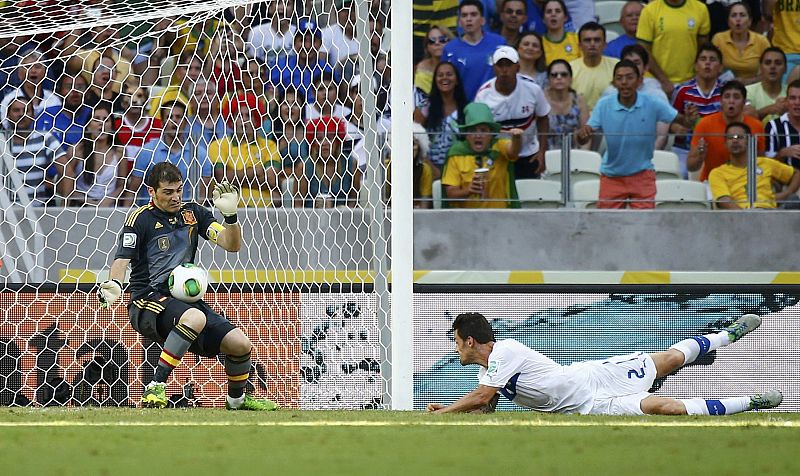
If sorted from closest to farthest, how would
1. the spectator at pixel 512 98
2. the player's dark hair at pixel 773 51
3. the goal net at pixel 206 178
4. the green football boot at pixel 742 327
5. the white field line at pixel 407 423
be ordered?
the white field line at pixel 407 423 < the green football boot at pixel 742 327 < the goal net at pixel 206 178 < the spectator at pixel 512 98 < the player's dark hair at pixel 773 51

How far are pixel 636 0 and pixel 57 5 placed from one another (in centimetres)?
573

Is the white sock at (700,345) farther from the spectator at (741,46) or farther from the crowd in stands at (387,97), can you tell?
the spectator at (741,46)

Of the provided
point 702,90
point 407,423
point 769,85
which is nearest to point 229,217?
point 407,423

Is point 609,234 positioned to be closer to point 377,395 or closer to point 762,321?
point 762,321

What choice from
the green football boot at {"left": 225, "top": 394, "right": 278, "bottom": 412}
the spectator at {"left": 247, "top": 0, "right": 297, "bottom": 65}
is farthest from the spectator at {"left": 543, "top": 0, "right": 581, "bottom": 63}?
the green football boot at {"left": 225, "top": 394, "right": 278, "bottom": 412}

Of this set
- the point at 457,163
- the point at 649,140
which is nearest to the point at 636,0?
the point at 649,140

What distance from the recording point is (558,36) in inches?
444

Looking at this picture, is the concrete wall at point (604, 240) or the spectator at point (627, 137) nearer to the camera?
the spectator at point (627, 137)

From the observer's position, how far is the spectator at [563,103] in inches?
422

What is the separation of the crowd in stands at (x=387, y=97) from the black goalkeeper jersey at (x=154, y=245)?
4.49ft

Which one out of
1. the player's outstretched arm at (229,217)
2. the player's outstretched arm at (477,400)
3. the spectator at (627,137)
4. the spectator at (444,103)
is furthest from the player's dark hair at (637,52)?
the player's outstretched arm at (477,400)

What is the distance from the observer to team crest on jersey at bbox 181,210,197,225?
6840 mm

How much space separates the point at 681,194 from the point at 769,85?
1591 mm

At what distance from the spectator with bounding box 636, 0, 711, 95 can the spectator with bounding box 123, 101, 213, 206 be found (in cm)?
440
